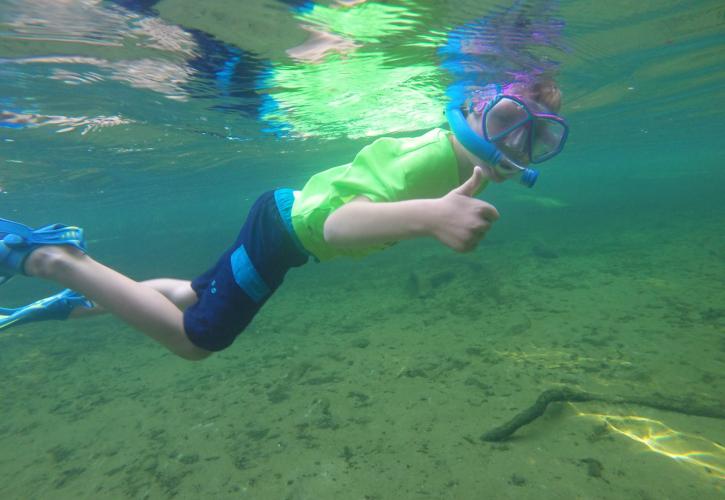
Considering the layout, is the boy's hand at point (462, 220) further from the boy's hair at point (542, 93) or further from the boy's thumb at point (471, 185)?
the boy's hair at point (542, 93)

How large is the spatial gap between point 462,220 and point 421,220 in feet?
0.81

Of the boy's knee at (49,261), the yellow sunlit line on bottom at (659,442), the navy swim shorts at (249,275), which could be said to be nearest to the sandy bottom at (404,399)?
the yellow sunlit line on bottom at (659,442)

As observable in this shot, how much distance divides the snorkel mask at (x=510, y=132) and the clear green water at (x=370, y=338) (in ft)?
11.5

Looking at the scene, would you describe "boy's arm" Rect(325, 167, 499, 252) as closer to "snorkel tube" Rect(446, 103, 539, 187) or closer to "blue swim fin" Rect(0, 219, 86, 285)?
"snorkel tube" Rect(446, 103, 539, 187)

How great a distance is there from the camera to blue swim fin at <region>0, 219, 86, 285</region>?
156 inches

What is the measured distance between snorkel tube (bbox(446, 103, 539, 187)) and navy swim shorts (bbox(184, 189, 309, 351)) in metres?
1.73

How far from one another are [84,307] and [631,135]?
4329 cm

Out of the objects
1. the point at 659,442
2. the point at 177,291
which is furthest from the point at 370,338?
the point at 659,442

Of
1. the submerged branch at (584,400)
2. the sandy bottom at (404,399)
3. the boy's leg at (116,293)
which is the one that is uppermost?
the boy's leg at (116,293)

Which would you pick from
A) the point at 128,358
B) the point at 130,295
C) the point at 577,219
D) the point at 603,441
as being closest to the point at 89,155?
the point at 128,358

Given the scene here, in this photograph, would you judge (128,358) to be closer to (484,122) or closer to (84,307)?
(84,307)

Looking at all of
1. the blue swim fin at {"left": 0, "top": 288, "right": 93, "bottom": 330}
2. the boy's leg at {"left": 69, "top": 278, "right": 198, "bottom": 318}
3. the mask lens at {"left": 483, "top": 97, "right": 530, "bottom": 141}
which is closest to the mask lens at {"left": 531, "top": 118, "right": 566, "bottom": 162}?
the mask lens at {"left": 483, "top": 97, "right": 530, "bottom": 141}

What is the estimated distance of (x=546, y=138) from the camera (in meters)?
3.51

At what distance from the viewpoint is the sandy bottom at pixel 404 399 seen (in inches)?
178
